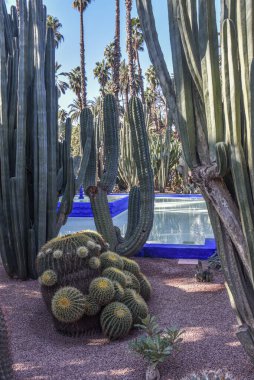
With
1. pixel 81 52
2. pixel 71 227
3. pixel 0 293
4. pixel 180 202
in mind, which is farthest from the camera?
pixel 81 52

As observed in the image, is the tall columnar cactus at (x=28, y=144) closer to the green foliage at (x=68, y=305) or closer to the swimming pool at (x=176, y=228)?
the green foliage at (x=68, y=305)

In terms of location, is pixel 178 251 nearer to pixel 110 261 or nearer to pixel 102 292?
pixel 110 261

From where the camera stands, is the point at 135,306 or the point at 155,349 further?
the point at 135,306

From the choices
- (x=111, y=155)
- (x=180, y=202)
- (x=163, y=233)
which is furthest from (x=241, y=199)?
(x=180, y=202)

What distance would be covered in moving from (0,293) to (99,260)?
1.51m

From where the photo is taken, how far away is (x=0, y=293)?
14.8ft

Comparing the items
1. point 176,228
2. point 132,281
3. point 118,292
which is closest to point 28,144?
point 132,281

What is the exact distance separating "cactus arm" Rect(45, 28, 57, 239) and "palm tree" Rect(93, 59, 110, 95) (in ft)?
99.2

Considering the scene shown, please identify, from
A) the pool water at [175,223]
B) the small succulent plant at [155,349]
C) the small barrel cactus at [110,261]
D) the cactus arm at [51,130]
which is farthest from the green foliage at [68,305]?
the pool water at [175,223]

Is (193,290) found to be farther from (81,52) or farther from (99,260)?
(81,52)

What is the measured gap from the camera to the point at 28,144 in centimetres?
539

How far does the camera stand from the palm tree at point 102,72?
35.2 m

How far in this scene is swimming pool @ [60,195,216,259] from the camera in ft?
20.9

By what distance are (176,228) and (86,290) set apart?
23.2 ft
